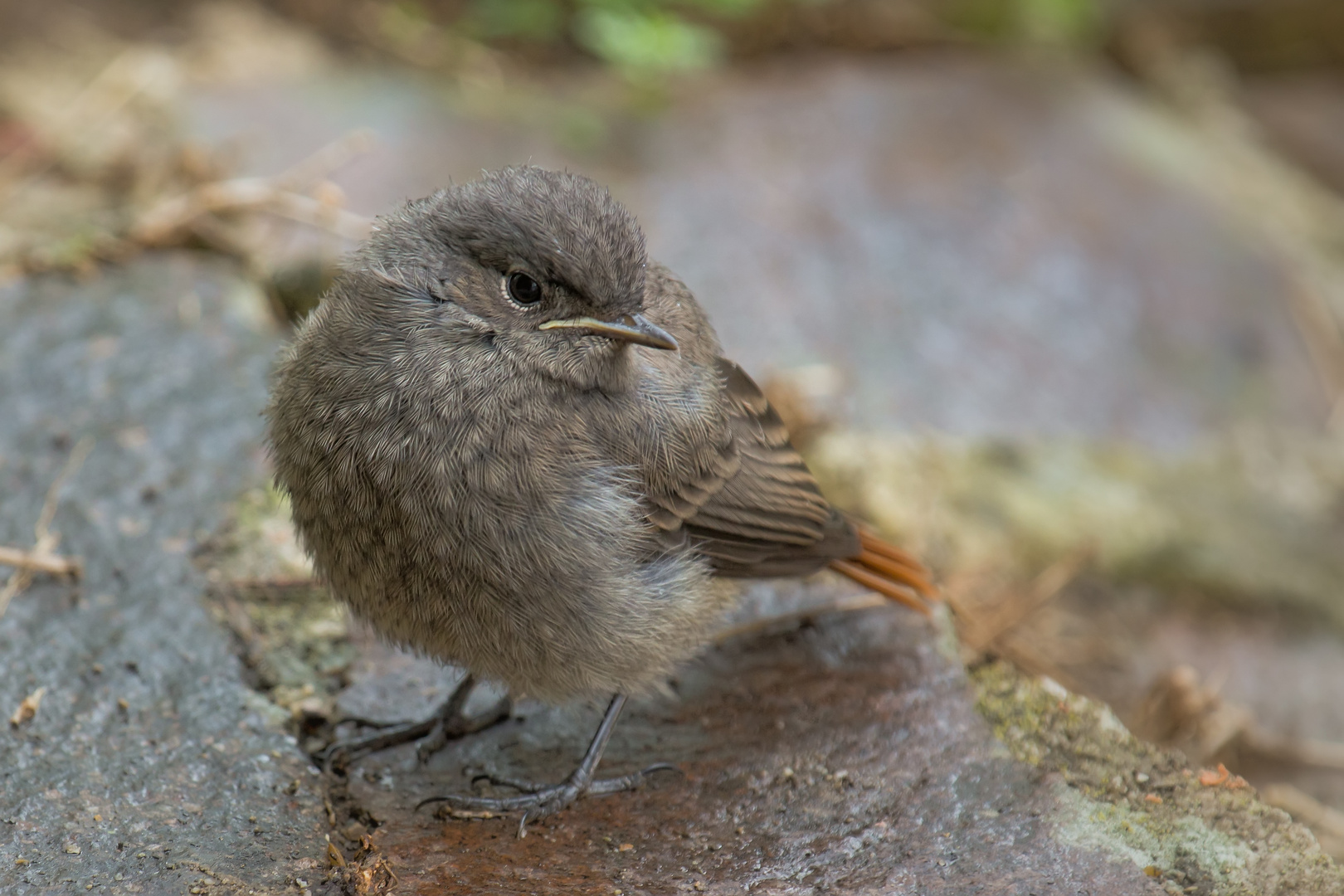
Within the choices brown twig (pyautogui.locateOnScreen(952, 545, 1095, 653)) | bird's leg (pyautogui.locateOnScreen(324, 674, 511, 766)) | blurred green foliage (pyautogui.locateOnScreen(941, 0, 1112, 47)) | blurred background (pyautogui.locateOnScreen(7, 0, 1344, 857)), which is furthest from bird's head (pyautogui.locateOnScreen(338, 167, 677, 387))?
blurred green foliage (pyautogui.locateOnScreen(941, 0, 1112, 47))

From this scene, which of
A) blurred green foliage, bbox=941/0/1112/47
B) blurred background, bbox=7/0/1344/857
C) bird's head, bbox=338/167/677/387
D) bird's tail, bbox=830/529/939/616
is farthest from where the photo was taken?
blurred green foliage, bbox=941/0/1112/47

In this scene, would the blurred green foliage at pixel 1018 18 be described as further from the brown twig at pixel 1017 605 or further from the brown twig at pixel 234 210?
the brown twig at pixel 234 210

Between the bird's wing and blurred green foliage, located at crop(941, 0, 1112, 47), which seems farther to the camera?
blurred green foliage, located at crop(941, 0, 1112, 47)

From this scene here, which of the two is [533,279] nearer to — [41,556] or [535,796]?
[535,796]

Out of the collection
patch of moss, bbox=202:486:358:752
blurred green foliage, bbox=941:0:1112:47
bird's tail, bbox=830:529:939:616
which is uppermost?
blurred green foliage, bbox=941:0:1112:47

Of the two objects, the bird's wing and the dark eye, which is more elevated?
the dark eye

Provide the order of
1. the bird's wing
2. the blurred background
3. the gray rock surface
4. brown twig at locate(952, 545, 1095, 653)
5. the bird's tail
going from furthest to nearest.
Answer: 1. the blurred background
2. brown twig at locate(952, 545, 1095, 653)
3. the bird's tail
4. the bird's wing
5. the gray rock surface

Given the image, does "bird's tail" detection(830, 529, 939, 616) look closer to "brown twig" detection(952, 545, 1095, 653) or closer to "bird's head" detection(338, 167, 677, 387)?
"brown twig" detection(952, 545, 1095, 653)
